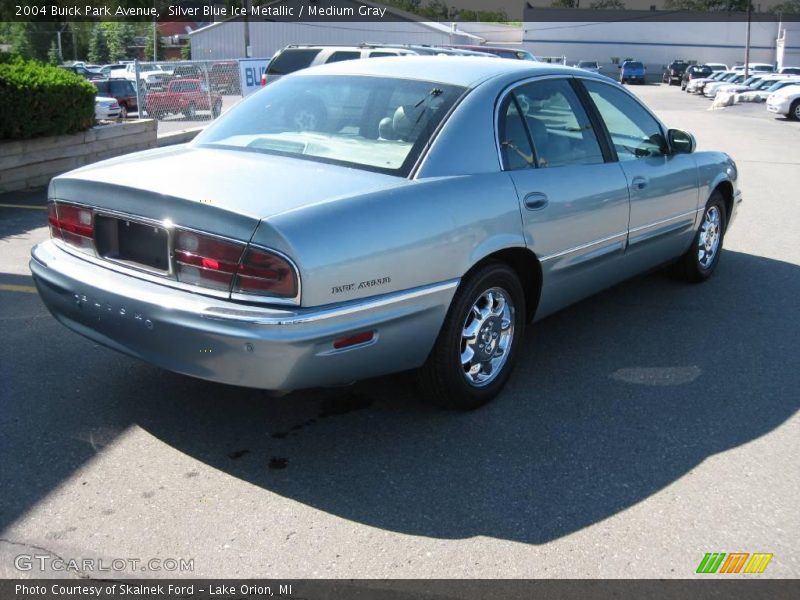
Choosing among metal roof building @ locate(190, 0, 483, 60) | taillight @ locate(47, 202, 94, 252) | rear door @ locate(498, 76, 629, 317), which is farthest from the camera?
metal roof building @ locate(190, 0, 483, 60)

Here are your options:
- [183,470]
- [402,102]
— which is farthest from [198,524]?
[402,102]

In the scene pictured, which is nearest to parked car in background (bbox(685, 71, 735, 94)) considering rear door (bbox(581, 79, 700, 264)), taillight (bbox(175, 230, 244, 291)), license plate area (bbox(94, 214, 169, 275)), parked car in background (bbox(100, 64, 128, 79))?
parked car in background (bbox(100, 64, 128, 79))

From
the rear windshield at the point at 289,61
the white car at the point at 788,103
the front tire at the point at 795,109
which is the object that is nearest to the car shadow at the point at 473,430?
the rear windshield at the point at 289,61

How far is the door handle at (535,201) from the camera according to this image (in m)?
4.22

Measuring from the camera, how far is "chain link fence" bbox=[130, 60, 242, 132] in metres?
15.5

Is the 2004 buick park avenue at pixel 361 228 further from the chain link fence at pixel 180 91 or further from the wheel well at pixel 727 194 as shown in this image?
the chain link fence at pixel 180 91

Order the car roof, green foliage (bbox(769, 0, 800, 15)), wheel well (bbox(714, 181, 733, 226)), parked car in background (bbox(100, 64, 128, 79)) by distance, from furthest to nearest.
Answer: green foliage (bbox(769, 0, 800, 15))
parked car in background (bbox(100, 64, 128, 79))
wheel well (bbox(714, 181, 733, 226))
the car roof

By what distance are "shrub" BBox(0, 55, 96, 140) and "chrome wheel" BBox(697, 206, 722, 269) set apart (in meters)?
7.50

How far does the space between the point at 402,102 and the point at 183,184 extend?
1276 mm

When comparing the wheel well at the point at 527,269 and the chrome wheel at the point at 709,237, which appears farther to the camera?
the chrome wheel at the point at 709,237

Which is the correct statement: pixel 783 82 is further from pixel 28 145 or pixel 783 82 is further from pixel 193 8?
pixel 193 8

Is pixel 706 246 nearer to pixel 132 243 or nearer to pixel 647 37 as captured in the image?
pixel 132 243

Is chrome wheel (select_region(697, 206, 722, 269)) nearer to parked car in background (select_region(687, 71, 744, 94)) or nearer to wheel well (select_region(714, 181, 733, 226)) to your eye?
wheel well (select_region(714, 181, 733, 226))

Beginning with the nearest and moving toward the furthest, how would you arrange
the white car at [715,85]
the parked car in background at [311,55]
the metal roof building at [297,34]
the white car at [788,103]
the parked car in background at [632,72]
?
1. the parked car in background at [311,55]
2. the white car at [788,103]
3. the white car at [715,85]
4. the metal roof building at [297,34]
5. the parked car in background at [632,72]
